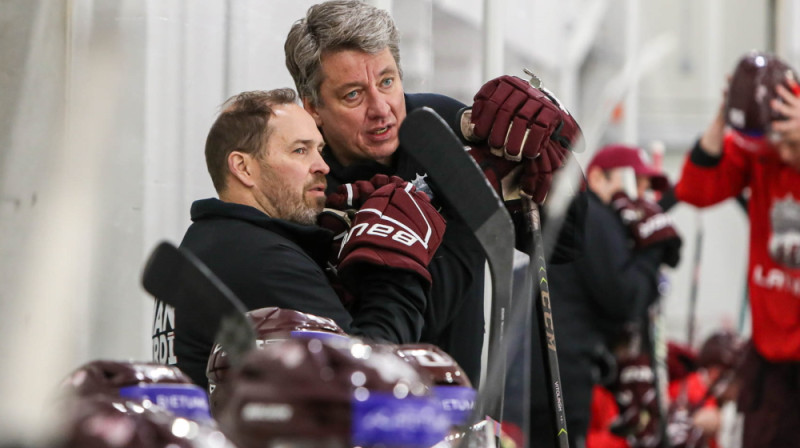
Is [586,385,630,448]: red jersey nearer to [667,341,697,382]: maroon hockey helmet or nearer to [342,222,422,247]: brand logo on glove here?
[667,341,697,382]: maroon hockey helmet

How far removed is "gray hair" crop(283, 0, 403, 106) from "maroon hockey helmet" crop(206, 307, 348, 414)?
1.84 feet

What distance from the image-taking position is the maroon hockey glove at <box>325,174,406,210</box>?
4.94 ft

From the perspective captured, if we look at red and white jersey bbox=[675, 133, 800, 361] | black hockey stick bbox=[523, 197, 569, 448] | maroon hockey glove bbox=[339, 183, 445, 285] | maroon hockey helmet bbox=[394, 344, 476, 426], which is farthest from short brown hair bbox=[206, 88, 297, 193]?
red and white jersey bbox=[675, 133, 800, 361]

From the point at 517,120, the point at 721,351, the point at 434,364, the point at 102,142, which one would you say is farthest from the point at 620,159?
the point at 434,364

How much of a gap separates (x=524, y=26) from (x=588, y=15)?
1.54 metres

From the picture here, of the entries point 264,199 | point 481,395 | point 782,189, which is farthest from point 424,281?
point 782,189

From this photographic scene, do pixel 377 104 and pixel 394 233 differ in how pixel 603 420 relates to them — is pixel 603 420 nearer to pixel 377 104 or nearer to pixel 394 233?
pixel 377 104

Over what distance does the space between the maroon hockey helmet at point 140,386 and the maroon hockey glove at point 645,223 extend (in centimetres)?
291

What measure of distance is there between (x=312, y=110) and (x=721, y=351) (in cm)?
316

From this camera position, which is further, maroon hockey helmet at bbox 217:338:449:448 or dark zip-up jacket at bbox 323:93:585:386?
dark zip-up jacket at bbox 323:93:585:386

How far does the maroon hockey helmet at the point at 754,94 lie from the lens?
285 cm

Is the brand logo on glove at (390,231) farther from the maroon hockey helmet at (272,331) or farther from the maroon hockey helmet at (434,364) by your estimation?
the maroon hockey helmet at (434,364)

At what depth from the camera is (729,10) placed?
8539mm

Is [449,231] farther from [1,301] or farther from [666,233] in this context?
[666,233]
